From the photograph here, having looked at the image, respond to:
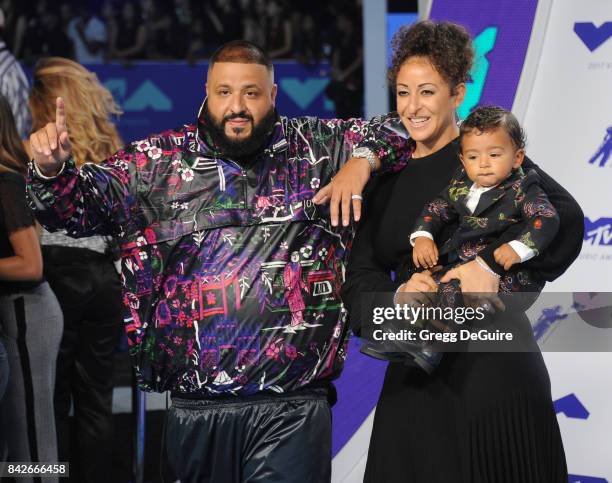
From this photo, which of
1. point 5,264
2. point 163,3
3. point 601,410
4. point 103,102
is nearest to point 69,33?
point 163,3

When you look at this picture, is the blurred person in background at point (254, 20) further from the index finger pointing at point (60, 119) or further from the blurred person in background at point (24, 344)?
the index finger pointing at point (60, 119)

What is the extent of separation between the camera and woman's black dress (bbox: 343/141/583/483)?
2.46 meters

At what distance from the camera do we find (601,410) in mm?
3830

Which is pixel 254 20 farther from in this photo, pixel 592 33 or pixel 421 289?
pixel 421 289

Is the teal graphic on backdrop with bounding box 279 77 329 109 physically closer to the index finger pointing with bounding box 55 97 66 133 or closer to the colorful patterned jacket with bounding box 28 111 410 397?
the colorful patterned jacket with bounding box 28 111 410 397

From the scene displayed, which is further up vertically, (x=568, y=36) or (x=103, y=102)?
(x=568, y=36)

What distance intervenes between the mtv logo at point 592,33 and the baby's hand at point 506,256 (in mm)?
1680

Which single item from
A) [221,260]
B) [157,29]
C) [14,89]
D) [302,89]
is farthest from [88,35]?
[221,260]

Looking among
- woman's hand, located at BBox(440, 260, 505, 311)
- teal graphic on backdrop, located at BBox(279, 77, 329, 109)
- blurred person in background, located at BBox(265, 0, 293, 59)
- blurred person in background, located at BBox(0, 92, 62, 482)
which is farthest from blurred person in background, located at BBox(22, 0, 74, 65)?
woman's hand, located at BBox(440, 260, 505, 311)

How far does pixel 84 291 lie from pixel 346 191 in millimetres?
1807

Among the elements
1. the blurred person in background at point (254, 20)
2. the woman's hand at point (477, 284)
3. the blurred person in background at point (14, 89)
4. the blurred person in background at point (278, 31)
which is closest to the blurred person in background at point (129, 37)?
the blurred person in background at point (254, 20)

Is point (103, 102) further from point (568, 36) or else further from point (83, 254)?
point (568, 36)

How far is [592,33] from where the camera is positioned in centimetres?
380

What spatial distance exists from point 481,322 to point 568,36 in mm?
1778
